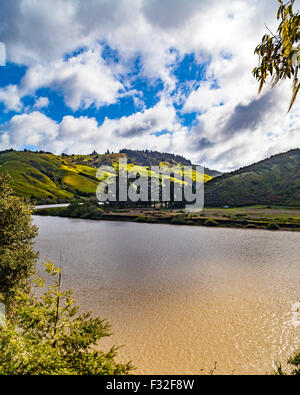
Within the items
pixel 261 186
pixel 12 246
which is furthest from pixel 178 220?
pixel 261 186

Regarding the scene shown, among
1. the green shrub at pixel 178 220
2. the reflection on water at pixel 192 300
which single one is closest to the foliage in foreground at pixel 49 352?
the reflection on water at pixel 192 300

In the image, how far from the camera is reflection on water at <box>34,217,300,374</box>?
14250mm

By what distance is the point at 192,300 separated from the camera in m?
22.1

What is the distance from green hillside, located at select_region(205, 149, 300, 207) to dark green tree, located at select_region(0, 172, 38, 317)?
435ft

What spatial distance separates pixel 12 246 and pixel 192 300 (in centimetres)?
1655

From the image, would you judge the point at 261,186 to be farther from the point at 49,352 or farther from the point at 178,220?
the point at 49,352

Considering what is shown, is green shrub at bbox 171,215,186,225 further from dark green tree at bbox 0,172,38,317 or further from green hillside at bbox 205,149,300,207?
dark green tree at bbox 0,172,38,317

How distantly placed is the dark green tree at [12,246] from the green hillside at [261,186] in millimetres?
132578

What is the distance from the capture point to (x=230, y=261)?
118 feet

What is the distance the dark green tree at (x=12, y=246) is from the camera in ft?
45.7

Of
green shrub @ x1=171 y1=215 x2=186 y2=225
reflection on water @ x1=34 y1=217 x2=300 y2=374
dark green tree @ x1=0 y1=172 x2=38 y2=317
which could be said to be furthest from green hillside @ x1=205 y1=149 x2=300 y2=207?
dark green tree @ x1=0 y1=172 x2=38 y2=317
